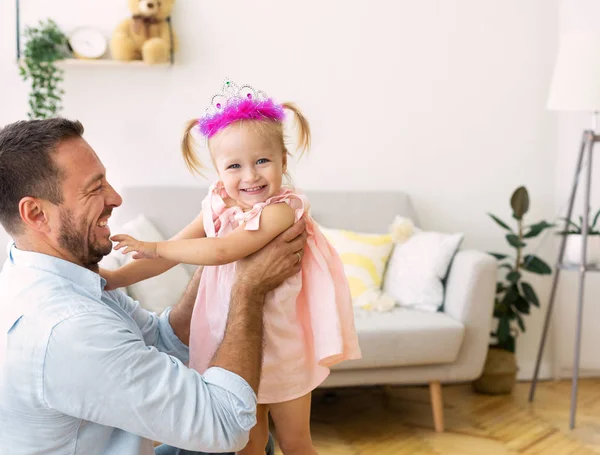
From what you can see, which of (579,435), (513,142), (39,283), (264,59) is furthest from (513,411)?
(39,283)

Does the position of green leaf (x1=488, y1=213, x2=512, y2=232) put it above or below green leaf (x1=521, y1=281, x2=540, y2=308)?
above

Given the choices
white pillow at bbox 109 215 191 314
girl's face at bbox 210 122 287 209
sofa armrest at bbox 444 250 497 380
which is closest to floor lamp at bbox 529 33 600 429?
sofa armrest at bbox 444 250 497 380

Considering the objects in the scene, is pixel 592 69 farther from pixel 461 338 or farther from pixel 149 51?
pixel 149 51

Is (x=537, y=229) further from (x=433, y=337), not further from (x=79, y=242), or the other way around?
(x=79, y=242)

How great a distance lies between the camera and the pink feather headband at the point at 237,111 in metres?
1.57

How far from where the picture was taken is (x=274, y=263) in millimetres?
1539

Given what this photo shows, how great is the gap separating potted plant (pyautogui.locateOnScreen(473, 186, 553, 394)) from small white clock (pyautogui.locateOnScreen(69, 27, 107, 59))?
1967 millimetres

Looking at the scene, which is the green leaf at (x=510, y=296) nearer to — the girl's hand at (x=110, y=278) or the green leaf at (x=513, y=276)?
the green leaf at (x=513, y=276)

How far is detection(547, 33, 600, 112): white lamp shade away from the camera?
317cm

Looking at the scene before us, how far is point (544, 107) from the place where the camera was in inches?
155

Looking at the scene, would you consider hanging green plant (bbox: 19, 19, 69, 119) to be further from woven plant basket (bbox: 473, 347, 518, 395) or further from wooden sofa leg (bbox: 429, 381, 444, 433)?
woven plant basket (bbox: 473, 347, 518, 395)

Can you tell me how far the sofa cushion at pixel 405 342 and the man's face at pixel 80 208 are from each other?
5.41 feet

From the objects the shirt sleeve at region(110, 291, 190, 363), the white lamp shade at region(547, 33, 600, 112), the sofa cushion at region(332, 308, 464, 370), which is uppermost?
the white lamp shade at region(547, 33, 600, 112)

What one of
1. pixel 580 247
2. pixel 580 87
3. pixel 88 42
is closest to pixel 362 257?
pixel 580 247
